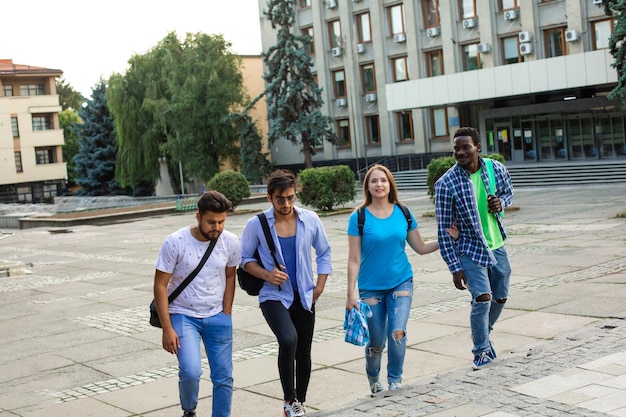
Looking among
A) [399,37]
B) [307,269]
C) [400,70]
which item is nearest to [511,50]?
[399,37]

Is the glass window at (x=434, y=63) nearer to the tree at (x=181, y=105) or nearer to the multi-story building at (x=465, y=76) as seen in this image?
the multi-story building at (x=465, y=76)

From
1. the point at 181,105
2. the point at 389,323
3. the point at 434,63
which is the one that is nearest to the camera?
the point at 389,323

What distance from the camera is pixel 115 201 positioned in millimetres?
58625

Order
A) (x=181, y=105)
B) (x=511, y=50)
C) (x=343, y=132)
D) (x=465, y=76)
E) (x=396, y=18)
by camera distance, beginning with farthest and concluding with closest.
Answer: (x=343, y=132)
(x=181, y=105)
(x=396, y=18)
(x=511, y=50)
(x=465, y=76)

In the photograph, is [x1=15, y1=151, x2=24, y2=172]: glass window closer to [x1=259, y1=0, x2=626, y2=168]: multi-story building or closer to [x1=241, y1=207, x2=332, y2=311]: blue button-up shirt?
[x1=259, y1=0, x2=626, y2=168]: multi-story building

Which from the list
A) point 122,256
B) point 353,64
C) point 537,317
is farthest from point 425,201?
point 537,317

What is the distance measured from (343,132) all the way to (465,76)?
1366cm

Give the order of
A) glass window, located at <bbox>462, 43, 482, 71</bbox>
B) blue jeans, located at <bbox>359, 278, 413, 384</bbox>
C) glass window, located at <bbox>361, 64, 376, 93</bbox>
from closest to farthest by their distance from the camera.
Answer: blue jeans, located at <bbox>359, 278, 413, 384</bbox> < glass window, located at <bbox>462, 43, 482, 71</bbox> < glass window, located at <bbox>361, 64, 376, 93</bbox>

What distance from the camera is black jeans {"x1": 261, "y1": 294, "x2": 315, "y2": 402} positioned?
6.00 m

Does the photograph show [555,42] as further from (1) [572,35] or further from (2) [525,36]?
(1) [572,35]

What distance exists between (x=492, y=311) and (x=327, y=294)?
5.79 m

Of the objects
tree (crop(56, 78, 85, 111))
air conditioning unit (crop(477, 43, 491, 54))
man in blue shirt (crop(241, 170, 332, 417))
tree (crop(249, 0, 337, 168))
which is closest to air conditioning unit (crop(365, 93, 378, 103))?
tree (crop(249, 0, 337, 168))

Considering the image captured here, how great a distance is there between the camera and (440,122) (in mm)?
50938

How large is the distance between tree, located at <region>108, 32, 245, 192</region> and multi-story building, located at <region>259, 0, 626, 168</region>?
5.82 metres
